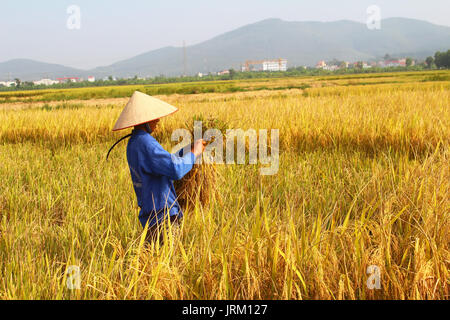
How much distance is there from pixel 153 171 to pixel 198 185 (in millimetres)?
422

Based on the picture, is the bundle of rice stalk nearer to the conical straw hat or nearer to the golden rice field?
the golden rice field

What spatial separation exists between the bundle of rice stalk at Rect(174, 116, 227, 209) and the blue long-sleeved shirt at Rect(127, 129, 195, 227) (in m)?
0.18

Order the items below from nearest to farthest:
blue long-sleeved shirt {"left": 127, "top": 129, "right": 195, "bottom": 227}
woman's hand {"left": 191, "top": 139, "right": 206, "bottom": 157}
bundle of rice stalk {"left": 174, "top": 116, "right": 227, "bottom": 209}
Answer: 1. blue long-sleeved shirt {"left": 127, "top": 129, "right": 195, "bottom": 227}
2. woman's hand {"left": 191, "top": 139, "right": 206, "bottom": 157}
3. bundle of rice stalk {"left": 174, "top": 116, "right": 227, "bottom": 209}

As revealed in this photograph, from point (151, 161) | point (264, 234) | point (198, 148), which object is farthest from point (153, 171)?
point (264, 234)

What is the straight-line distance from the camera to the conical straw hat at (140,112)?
1.87 m

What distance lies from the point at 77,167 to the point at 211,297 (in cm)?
323

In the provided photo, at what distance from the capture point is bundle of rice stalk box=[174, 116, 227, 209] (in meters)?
2.22

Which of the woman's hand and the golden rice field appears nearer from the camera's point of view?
the golden rice field

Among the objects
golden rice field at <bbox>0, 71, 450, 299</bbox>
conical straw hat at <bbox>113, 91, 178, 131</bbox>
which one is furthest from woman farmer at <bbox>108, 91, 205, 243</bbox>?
golden rice field at <bbox>0, 71, 450, 299</bbox>

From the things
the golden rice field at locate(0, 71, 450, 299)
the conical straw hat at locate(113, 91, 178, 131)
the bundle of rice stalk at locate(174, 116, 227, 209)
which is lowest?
the golden rice field at locate(0, 71, 450, 299)

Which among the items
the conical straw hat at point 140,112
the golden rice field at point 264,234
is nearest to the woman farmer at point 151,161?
the conical straw hat at point 140,112

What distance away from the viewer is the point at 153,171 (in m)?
1.90
